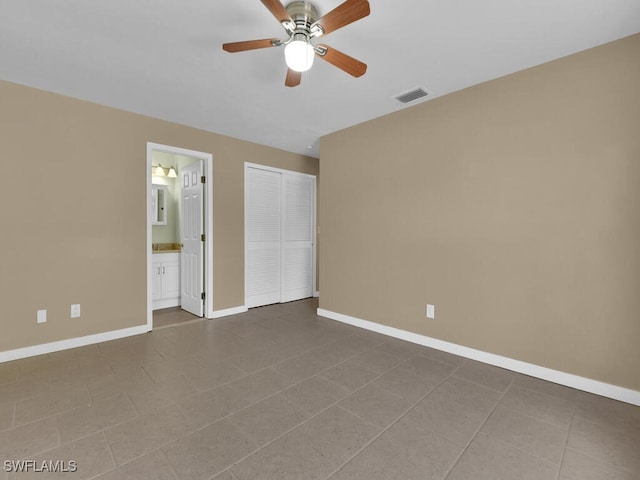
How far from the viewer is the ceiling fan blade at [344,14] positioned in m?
1.51

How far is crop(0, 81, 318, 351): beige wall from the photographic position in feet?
8.97

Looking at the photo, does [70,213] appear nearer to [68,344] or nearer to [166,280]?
[68,344]

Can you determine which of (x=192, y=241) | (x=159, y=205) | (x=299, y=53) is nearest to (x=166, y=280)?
(x=192, y=241)

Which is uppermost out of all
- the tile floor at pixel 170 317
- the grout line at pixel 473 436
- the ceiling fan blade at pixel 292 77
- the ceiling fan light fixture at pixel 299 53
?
the ceiling fan blade at pixel 292 77

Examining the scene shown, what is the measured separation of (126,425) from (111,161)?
2664 mm

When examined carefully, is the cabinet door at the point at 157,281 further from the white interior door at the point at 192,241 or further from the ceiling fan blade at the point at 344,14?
the ceiling fan blade at the point at 344,14

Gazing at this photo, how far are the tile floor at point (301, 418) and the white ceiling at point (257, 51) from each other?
252 cm

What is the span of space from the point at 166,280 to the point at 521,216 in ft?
15.1

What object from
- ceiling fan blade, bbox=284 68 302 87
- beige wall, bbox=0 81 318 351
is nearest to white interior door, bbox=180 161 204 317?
beige wall, bbox=0 81 318 351

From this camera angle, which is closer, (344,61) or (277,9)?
(277,9)

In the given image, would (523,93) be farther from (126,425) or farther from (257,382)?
(126,425)

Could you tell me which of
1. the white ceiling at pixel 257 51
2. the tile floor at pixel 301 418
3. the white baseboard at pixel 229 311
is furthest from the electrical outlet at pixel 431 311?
the white baseboard at pixel 229 311

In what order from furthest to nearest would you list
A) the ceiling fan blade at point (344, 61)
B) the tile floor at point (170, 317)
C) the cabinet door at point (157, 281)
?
the cabinet door at point (157, 281) → the tile floor at point (170, 317) → the ceiling fan blade at point (344, 61)

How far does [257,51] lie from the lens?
225cm
